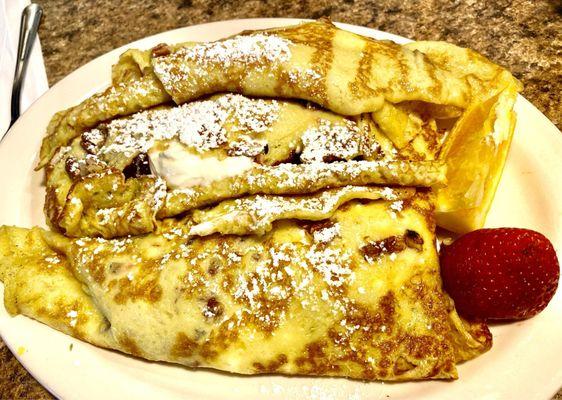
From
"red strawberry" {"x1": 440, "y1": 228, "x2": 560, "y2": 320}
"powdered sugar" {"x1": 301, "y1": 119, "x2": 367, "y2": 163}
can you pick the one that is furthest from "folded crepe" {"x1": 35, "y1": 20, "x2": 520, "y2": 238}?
"red strawberry" {"x1": 440, "y1": 228, "x2": 560, "y2": 320}

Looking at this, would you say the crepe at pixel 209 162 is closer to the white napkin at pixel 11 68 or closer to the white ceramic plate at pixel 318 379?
the white ceramic plate at pixel 318 379

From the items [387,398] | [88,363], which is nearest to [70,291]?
[88,363]

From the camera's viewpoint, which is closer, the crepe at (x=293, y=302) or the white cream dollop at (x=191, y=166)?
the crepe at (x=293, y=302)

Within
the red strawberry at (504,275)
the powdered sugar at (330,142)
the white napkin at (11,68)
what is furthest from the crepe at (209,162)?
the white napkin at (11,68)

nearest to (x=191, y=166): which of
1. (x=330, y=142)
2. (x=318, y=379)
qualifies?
(x=330, y=142)

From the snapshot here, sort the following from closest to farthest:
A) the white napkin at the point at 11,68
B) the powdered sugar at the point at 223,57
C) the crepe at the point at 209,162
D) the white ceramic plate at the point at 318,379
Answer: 1. the white ceramic plate at the point at 318,379
2. the crepe at the point at 209,162
3. the powdered sugar at the point at 223,57
4. the white napkin at the point at 11,68

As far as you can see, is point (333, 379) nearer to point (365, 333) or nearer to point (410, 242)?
point (365, 333)
